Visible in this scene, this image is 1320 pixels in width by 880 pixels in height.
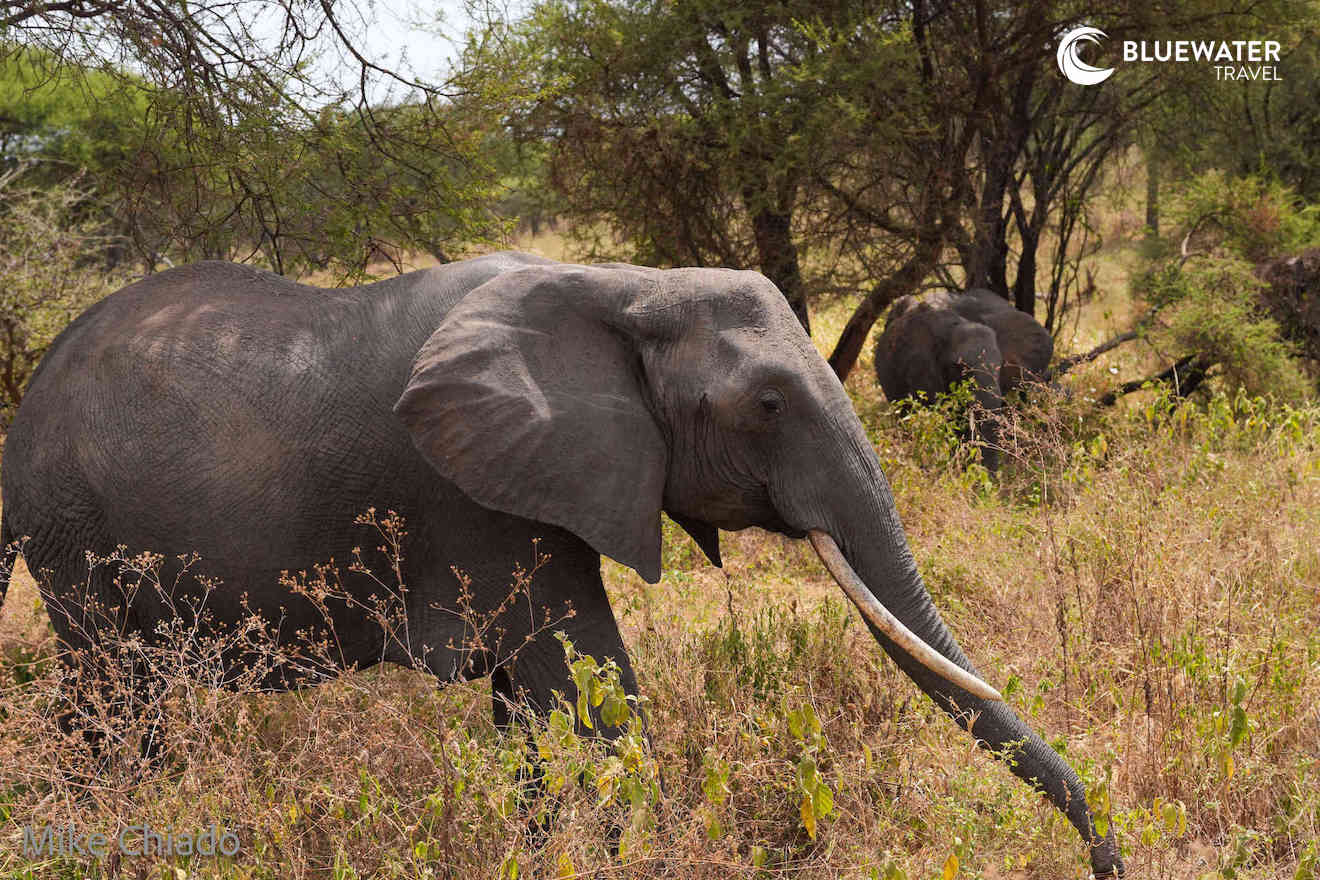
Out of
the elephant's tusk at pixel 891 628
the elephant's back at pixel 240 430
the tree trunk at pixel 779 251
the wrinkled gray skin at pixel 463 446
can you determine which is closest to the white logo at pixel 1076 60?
the tree trunk at pixel 779 251

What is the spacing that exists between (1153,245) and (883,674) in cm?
1363

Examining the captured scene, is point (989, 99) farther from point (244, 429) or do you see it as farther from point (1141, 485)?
point (244, 429)

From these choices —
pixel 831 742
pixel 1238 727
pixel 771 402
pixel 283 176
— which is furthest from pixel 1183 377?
pixel 771 402

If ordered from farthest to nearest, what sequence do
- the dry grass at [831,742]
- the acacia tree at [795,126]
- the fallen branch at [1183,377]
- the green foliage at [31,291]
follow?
the fallen branch at [1183,377]
the acacia tree at [795,126]
the green foliage at [31,291]
the dry grass at [831,742]

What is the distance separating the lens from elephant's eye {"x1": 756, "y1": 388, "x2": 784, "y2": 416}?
3186mm

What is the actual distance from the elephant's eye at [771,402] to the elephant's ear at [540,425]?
0.34 m

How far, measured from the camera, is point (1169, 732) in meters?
3.89

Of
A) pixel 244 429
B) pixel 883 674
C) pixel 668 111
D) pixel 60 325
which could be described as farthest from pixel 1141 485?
pixel 60 325

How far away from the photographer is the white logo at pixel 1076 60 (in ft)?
33.5

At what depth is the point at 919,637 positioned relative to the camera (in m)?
3.37

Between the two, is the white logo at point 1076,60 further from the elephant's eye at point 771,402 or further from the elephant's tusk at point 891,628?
the elephant's tusk at point 891,628

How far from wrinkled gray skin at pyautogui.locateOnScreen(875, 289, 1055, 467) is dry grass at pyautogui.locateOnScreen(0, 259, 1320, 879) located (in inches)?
135

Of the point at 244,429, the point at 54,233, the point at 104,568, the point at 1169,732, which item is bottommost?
the point at 1169,732

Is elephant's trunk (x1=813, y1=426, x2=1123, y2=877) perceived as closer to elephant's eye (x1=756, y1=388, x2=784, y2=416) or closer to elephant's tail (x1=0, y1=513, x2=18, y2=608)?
elephant's eye (x1=756, y1=388, x2=784, y2=416)
